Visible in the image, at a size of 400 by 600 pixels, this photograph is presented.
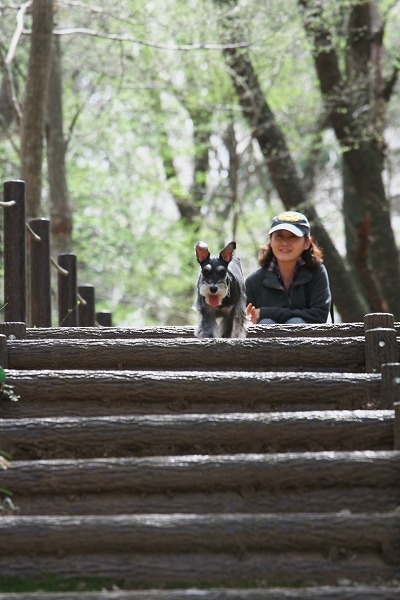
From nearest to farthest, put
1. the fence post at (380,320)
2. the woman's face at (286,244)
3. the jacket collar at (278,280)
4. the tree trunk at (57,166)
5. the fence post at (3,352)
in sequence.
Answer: the fence post at (3,352) → the fence post at (380,320) → the woman's face at (286,244) → the jacket collar at (278,280) → the tree trunk at (57,166)

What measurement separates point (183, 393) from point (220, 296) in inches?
52.4

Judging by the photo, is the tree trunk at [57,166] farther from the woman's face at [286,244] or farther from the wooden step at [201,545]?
the wooden step at [201,545]

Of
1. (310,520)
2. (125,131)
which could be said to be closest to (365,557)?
(310,520)

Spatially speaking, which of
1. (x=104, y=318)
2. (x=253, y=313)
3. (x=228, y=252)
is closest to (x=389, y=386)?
(x=228, y=252)

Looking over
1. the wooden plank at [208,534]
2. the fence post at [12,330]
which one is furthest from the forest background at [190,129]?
the wooden plank at [208,534]

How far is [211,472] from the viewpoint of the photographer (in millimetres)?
4941

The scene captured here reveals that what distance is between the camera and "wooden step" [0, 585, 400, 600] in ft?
13.5

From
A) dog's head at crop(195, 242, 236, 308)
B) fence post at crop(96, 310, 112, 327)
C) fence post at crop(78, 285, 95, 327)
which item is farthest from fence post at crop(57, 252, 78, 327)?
dog's head at crop(195, 242, 236, 308)

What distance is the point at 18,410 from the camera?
5.68 meters

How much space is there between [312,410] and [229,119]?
44.4 ft

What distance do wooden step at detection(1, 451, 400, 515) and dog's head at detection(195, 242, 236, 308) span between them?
6.70ft

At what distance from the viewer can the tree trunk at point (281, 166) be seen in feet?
45.5

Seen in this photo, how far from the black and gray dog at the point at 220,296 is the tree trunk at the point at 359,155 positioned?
23.1ft

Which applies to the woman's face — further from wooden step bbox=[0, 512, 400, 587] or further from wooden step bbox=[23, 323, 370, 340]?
wooden step bbox=[0, 512, 400, 587]
